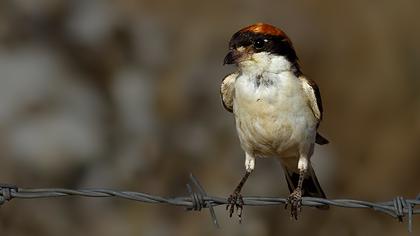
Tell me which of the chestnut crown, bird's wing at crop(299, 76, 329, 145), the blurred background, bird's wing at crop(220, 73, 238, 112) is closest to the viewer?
the chestnut crown

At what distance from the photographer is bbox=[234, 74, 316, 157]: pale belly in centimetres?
544

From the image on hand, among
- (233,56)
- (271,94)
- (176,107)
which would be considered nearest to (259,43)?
(233,56)

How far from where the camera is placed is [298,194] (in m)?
5.66

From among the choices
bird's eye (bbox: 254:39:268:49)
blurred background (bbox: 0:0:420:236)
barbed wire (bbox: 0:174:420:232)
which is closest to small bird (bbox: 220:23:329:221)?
bird's eye (bbox: 254:39:268:49)

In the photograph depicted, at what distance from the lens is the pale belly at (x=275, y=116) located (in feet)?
17.9

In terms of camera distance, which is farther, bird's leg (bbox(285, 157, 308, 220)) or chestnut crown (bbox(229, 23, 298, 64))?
bird's leg (bbox(285, 157, 308, 220))

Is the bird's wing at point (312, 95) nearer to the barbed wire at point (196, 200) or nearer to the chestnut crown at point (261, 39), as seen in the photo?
the chestnut crown at point (261, 39)

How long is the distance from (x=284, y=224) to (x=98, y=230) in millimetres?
1717

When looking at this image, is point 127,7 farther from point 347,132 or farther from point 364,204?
point 364,204

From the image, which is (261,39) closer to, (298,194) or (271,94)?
(271,94)

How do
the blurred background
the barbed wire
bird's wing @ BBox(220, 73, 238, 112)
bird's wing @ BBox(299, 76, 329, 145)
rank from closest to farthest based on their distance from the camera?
the barbed wire → bird's wing @ BBox(299, 76, 329, 145) → bird's wing @ BBox(220, 73, 238, 112) → the blurred background

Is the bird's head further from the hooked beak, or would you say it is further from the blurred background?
the blurred background

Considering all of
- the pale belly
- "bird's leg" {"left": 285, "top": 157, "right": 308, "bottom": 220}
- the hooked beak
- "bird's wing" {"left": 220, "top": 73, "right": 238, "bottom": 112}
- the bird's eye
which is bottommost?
"bird's leg" {"left": 285, "top": 157, "right": 308, "bottom": 220}

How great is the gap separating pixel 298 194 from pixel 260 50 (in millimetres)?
830
